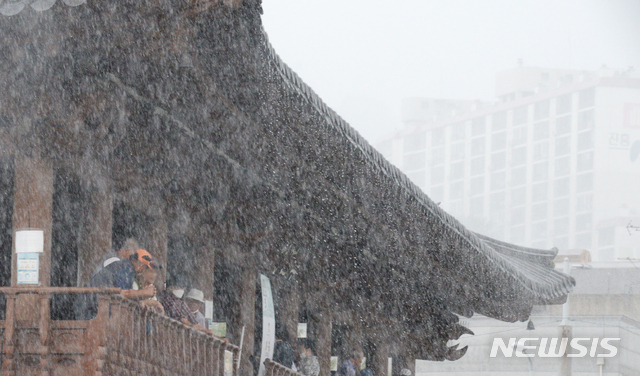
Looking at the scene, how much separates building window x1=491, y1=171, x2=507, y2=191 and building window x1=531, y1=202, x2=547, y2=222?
426 cm

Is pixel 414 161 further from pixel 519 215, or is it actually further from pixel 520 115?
pixel 519 215

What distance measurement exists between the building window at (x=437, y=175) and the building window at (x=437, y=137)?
2699 mm

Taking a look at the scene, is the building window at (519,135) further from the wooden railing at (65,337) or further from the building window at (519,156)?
the wooden railing at (65,337)

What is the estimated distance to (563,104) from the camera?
86688 mm

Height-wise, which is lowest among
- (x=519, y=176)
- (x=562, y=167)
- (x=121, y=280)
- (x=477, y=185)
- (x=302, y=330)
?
(x=302, y=330)

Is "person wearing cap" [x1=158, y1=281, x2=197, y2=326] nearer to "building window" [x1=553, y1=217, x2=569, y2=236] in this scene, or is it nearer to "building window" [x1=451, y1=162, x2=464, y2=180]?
"building window" [x1=553, y1=217, x2=569, y2=236]

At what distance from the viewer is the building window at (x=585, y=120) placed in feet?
277

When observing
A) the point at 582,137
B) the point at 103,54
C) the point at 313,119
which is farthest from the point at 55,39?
the point at 582,137

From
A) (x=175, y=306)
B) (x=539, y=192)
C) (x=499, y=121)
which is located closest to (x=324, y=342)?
(x=175, y=306)

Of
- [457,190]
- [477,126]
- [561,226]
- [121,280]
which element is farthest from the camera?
[457,190]

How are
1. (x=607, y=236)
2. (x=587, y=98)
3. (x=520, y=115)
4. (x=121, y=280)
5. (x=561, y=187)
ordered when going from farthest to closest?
(x=520, y=115) → (x=561, y=187) → (x=587, y=98) → (x=607, y=236) → (x=121, y=280)

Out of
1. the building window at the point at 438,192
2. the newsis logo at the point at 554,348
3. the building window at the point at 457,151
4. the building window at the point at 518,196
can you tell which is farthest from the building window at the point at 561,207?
the newsis logo at the point at 554,348

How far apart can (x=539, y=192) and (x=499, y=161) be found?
550cm

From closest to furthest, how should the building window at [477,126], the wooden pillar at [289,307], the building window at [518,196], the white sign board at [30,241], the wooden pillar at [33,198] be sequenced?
the white sign board at [30,241] < the wooden pillar at [33,198] < the wooden pillar at [289,307] < the building window at [518,196] < the building window at [477,126]
